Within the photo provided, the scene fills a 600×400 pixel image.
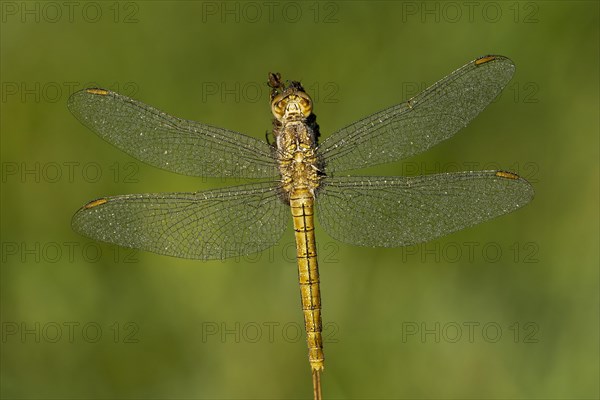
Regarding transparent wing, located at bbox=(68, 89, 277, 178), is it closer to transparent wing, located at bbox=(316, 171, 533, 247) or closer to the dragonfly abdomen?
the dragonfly abdomen

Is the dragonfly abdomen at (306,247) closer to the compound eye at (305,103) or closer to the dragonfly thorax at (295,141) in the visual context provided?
the dragonfly thorax at (295,141)

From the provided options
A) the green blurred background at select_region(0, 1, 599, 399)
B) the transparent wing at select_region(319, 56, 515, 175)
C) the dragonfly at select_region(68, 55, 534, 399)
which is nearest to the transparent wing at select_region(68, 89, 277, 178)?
the dragonfly at select_region(68, 55, 534, 399)

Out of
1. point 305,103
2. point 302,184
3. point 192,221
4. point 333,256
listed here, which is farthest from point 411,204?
point 192,221

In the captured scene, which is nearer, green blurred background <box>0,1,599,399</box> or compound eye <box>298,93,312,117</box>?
compound eye <box>298,93,312,117</box>

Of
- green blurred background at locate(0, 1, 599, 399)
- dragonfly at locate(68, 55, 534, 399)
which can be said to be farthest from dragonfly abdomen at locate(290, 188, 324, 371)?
green blurred background at locate(0, 1, 599, 399)

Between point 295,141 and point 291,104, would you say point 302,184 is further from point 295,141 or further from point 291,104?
point 291,104

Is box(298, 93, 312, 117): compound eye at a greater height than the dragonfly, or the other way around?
box(298, 93, 312, 117): compound eye

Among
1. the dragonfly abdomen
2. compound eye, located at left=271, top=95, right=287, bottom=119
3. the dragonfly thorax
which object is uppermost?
compound eye, located at left=271, top=95, right=287, bottom=119
